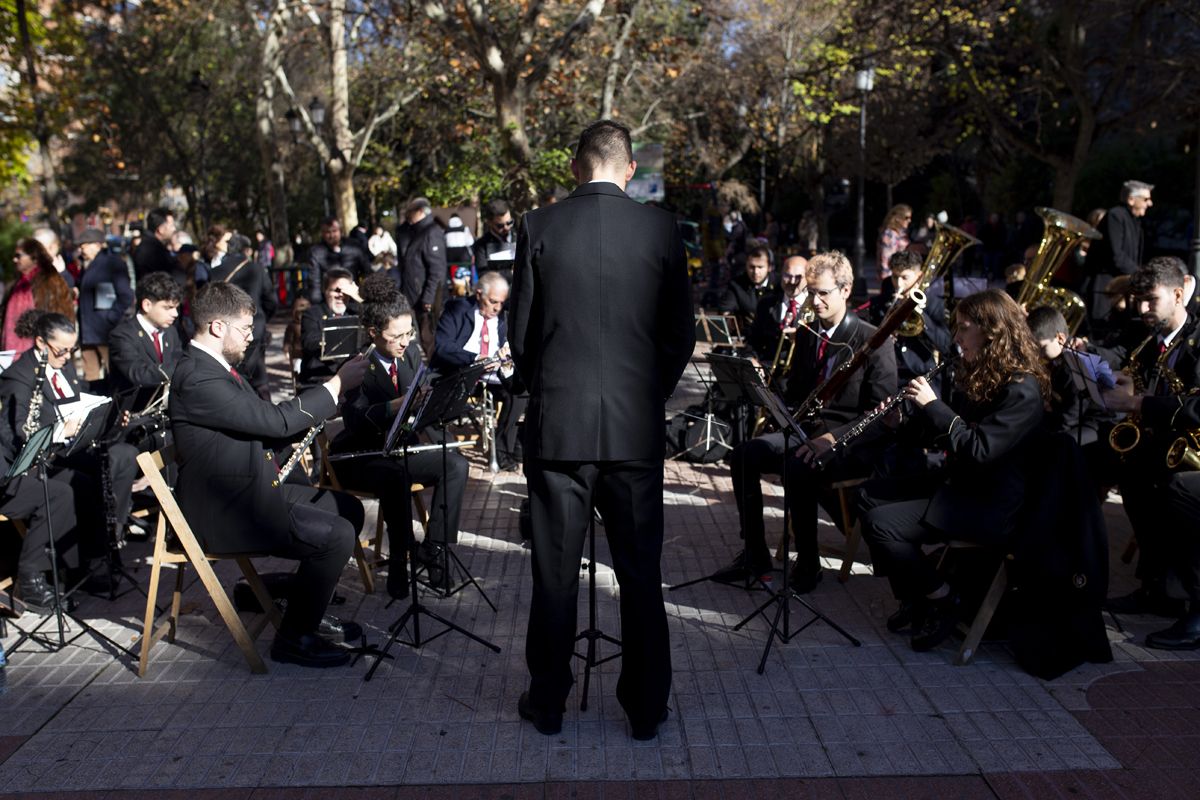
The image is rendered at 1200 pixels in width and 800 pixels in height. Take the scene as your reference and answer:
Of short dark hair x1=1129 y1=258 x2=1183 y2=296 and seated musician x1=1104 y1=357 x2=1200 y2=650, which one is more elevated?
short dark hair x1=1129 y1=258 x2=1183 y2=296

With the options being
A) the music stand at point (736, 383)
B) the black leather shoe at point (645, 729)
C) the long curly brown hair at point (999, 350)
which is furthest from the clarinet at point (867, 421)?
the black leather shoe at point (645, 729)

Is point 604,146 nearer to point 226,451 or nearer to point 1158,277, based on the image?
point 226,451

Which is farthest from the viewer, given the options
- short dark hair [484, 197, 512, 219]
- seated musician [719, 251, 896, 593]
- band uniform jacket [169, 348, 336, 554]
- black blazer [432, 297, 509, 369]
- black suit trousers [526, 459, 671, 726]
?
short dark hair [484, 197, 512, 219]

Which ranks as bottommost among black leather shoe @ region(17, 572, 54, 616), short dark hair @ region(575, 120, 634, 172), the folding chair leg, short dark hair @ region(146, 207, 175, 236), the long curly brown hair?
black leather shoe @ region(17, 572, 54, 616)

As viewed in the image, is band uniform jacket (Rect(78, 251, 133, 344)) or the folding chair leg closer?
the folding chair leg

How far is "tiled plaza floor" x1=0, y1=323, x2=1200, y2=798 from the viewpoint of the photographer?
3.77 metres

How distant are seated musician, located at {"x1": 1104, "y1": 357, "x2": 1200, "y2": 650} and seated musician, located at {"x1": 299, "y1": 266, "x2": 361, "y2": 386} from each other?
17.2 ft

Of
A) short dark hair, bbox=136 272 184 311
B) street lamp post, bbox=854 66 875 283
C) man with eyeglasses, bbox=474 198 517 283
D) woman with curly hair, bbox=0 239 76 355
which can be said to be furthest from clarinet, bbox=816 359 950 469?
street lamp post, bbox=854 66 875 283

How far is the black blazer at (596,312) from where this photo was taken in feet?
12.1

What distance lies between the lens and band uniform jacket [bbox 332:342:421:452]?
5.56 meters

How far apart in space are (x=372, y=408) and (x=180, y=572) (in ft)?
3.96

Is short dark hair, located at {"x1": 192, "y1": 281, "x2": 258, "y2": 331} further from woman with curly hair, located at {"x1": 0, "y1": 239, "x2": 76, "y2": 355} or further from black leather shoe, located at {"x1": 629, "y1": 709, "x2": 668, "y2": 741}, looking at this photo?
woman with curly hair, located at {"x1": 0, "y1": 239, "x2": 76, "y2": 355}

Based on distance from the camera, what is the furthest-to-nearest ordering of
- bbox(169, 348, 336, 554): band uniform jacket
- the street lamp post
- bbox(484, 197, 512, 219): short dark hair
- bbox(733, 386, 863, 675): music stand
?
the street lamp post
bbox(484, 197, 512, 219): short dark hair
bbox(733, 386, 863, 675): music stand
bbox(169, 348, 336, 554): band uniform jacket

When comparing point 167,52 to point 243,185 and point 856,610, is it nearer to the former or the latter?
point 243,185
